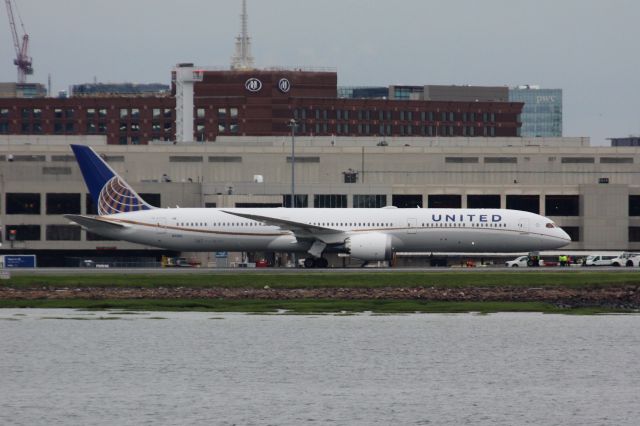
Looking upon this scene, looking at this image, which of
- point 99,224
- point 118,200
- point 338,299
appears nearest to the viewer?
point 338,299

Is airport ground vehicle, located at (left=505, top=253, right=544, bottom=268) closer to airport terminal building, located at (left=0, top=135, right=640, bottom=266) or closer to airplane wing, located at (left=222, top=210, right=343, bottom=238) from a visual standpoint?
airport terminal building, located at (left=0, top=135, right=640, bottom=266)

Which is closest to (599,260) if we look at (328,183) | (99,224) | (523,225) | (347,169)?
(523,225)

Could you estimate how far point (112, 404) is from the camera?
4912 cm

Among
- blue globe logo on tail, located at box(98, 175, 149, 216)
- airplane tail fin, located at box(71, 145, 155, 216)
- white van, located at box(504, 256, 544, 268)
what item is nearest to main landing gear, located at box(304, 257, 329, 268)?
airplane tail fin, located at box(71, 145, 155, 216)

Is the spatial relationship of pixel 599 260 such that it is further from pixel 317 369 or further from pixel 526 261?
pixel 317 369

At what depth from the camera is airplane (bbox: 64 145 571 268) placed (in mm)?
107562

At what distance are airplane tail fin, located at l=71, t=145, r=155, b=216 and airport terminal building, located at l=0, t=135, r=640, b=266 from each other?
812 inches

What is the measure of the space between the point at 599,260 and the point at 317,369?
262 ft

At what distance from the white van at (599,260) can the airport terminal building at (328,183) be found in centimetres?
1170

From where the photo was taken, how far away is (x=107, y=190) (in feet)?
373

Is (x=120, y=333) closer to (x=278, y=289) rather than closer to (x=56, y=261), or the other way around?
(x=278, y=289)

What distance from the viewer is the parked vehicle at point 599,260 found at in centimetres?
13175

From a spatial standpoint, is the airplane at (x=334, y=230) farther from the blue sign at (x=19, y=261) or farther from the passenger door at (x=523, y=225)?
the blue sign at (x=19, y=261)

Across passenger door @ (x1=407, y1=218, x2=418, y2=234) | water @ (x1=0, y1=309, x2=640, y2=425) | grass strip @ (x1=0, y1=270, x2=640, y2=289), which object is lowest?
water @ (x1=0, y1=309, x2=640, y2=425)
